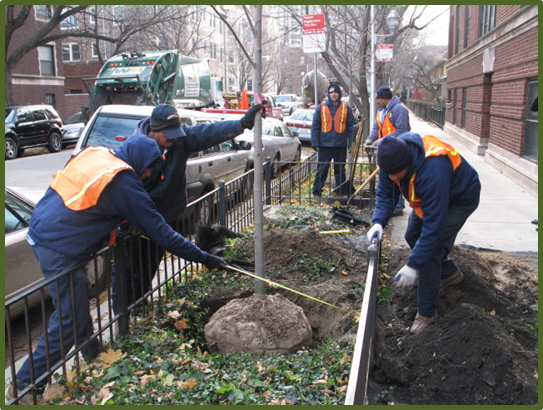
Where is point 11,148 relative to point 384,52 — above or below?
below

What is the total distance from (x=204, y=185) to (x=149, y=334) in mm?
4539

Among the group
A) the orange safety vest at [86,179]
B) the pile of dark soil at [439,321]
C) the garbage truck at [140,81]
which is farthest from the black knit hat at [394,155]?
the garbage truck at [140,81]

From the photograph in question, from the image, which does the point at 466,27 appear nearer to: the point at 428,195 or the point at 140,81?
the point at 140,81

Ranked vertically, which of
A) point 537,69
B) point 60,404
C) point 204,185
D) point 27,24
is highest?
point 27,24

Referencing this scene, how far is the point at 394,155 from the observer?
138 inches

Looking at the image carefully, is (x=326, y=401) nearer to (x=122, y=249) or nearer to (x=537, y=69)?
(x=122, y=249)

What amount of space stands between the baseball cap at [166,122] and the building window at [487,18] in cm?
1290

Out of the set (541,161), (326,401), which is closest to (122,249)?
(326,401)

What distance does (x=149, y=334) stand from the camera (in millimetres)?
3781

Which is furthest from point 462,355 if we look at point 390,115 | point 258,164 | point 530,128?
point 530,128

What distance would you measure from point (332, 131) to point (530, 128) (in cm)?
459

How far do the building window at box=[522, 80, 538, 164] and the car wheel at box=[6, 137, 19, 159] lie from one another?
1653 cm

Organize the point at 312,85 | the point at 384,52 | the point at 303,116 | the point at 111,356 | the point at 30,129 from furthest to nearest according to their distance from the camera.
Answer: the point at 312,85, the point at 303,116, the point at 30,129, the point at 384,52, the point at 111,356

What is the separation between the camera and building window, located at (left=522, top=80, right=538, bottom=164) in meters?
10.3
